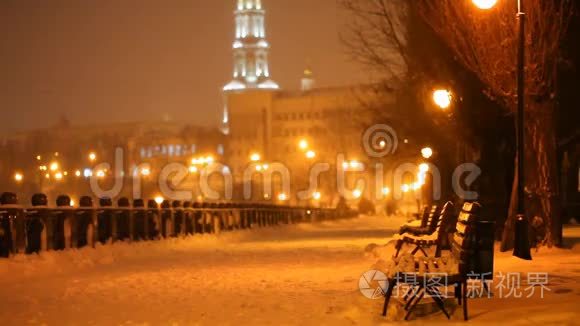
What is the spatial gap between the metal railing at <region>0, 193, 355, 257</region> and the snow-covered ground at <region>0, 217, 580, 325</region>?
1.50 feet

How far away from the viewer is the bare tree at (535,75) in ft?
59.1

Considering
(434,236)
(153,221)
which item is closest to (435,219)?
(434,236)

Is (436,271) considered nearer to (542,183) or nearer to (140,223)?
(542,183)

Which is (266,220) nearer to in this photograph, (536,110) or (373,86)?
(373,86)

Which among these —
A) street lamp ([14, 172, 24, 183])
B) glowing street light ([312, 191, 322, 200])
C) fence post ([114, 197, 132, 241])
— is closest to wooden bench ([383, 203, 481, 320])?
fence post ([114, 197, 132, 241])

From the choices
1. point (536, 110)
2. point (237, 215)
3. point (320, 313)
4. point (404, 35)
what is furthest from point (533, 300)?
point (237, 215)

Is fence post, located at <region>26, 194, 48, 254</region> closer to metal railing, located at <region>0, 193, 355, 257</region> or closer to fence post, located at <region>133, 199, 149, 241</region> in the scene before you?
metal railing, located at <region>0, 193, 355, 257</region>

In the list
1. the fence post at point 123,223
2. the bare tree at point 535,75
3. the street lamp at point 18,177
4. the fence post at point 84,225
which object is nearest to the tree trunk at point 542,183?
the bare tree at point 535,75

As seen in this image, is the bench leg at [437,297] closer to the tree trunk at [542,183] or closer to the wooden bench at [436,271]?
the wooden bench at [436,271]

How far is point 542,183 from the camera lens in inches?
732

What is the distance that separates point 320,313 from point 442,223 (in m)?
3.76

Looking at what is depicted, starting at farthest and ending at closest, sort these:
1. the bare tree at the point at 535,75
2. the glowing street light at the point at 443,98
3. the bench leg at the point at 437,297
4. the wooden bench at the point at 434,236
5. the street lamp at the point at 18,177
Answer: the street lamp at the point at 18,177, the glowing street light at the point at 443,98, the bare tree at the point at 535,75, the wooden bench at the point at 434,236, the bench leg at the point at 437,297

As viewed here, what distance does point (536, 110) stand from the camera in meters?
18.6

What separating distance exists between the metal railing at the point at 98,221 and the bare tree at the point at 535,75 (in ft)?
28.7
